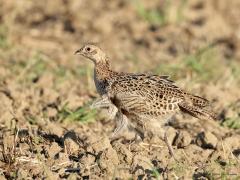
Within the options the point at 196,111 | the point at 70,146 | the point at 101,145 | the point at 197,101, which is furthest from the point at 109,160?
the point at 197,101

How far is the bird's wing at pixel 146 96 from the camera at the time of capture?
793cm

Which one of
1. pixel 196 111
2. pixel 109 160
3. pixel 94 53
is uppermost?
pixel 94 53

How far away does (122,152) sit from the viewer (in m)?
7.38

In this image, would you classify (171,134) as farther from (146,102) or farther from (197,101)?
(146,102)

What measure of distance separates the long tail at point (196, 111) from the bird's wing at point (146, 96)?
0.29 feet

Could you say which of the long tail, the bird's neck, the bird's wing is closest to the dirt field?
the long tail

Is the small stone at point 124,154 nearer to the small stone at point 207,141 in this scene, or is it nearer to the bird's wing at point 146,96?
the bird's wing at point 146,96

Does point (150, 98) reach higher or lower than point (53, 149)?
higher

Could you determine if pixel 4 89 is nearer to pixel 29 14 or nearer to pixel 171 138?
pixel 171 138

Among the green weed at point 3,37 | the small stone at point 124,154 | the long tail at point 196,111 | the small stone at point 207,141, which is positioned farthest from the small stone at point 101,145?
the green weed at point 3,37

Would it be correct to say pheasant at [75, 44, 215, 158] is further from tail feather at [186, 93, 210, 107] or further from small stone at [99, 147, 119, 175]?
small stone at [99, 147, 119, 175]

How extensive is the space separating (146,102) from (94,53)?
1.24 meters

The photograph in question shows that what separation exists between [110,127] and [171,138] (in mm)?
1005

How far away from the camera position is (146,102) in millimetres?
7930
